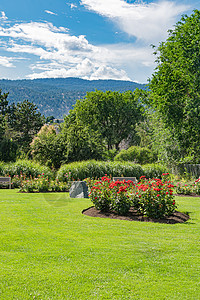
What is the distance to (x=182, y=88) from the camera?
63.3ft

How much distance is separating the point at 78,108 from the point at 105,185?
2592 centimetres

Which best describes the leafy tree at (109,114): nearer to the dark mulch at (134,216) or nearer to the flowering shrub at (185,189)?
the flowering shrub at (185,189)

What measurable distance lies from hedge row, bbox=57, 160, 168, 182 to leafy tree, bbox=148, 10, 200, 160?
3.87 meters

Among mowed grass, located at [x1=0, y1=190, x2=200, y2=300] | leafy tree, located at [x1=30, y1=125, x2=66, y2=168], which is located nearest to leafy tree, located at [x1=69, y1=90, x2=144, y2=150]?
leafy tree, located at [x1=30, y1=125, x2=66, y2=168]

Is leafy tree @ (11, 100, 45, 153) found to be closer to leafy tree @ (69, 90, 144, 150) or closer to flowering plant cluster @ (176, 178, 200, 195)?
leafy tree @ (69, 90, 144, 150)

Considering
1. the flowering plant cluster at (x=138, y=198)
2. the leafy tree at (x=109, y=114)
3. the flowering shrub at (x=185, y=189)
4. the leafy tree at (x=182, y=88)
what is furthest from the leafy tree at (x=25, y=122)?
the flowering plant cluster at (x=138, y=198)

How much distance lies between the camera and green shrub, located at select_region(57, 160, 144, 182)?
15.4 meters

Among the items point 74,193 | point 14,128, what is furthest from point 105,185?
point 14,128

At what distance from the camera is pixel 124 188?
750cm

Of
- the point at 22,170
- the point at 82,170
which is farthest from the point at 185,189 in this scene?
the point at 22,170

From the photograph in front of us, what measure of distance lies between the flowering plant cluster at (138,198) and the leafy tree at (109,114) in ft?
80.8

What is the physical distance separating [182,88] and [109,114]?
15274 mm

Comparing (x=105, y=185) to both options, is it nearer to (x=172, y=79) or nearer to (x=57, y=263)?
(x=57, y=263)

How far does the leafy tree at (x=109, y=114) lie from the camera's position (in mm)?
33219
